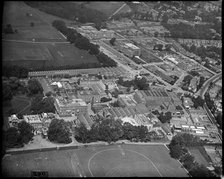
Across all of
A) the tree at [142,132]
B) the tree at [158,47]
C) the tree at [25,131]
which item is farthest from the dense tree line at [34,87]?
the tree at [158,47]

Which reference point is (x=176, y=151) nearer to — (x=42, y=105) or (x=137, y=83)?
(x=42, y=105)

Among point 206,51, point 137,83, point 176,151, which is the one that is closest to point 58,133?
point 176,151

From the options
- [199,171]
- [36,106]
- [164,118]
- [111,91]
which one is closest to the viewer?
[199,171]

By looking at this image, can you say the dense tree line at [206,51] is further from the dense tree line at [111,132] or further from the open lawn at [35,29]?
the dense tree line at [111,132]

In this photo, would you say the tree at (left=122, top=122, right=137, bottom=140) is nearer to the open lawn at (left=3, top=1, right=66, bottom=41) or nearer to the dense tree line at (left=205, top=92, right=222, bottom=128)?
the dense tree line at (left=205, top=92, right=222, bottom=128)

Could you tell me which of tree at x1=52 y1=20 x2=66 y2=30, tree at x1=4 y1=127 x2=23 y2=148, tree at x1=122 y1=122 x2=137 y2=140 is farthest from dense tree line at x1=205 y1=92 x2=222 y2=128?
tree at x1=52 y1=20 x2=66 y2=30
